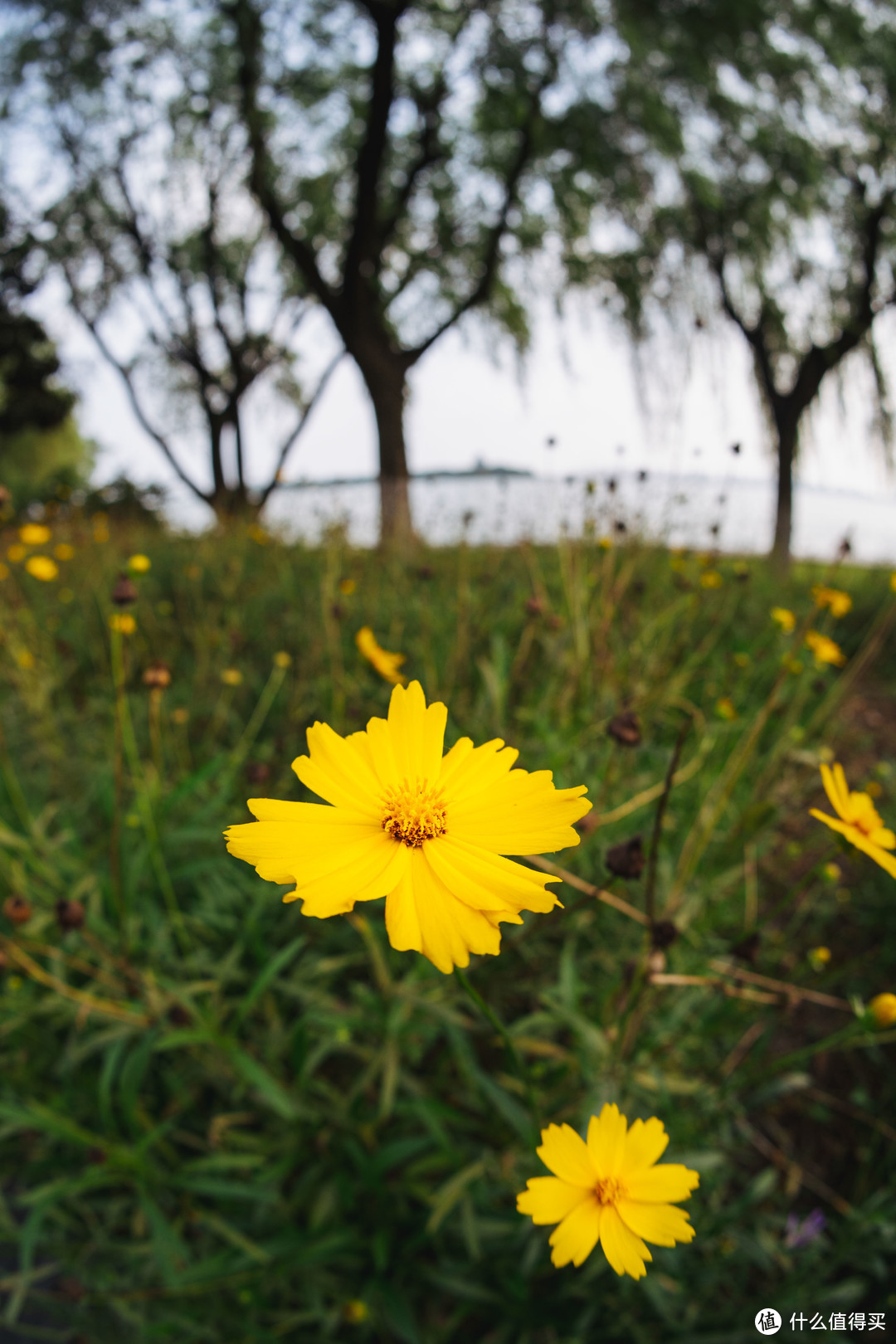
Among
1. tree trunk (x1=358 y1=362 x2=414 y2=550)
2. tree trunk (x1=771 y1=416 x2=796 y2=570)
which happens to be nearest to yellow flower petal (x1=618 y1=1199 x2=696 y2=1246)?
tree trunk (x1=358 y1=362 x2=414 y2=550)

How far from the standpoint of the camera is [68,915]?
754 mm

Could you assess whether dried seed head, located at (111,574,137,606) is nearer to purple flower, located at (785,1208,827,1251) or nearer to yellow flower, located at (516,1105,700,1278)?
yellow flower, located at (516,1105,700,1278)

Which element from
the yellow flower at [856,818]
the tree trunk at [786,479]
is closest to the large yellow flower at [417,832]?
the yellow flower at [856,818]

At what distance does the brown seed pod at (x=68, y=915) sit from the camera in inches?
29.6

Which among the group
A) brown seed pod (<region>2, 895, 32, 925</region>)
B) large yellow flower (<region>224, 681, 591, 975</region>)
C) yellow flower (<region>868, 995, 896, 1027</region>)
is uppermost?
large yellow flower (<region>224, 681, 591, 975</region>)

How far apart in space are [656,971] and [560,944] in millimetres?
674

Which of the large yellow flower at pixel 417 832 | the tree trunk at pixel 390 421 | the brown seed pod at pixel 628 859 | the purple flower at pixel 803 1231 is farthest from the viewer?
the tree trunk at pixel 390 421

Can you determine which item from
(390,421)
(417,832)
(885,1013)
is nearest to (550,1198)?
(417,832)

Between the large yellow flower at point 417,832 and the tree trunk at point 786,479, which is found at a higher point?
the tree trunk at point 786,479

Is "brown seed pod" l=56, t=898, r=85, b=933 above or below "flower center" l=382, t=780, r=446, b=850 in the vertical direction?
below

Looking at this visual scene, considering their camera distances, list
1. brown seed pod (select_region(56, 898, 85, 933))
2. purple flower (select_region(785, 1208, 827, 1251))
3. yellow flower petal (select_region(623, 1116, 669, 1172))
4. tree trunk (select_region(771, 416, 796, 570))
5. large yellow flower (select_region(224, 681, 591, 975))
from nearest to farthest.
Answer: large yellow flower (select_region(224, 681, 591, 975)), yellow flower petal (select_region(623, 1116, 669, 1172)), brown seed pod (select_region(56, 898, 85, 933)), purple flower (select_region(785, 1208, 827, 1251)), tree trunk (select_region(771, 416, 796, 570))

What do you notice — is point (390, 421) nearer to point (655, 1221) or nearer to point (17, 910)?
point (17, 910)

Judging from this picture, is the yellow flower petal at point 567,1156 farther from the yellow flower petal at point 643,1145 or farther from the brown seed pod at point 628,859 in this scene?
the brown seed pod at point 628,859

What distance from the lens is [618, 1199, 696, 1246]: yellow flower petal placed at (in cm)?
41
